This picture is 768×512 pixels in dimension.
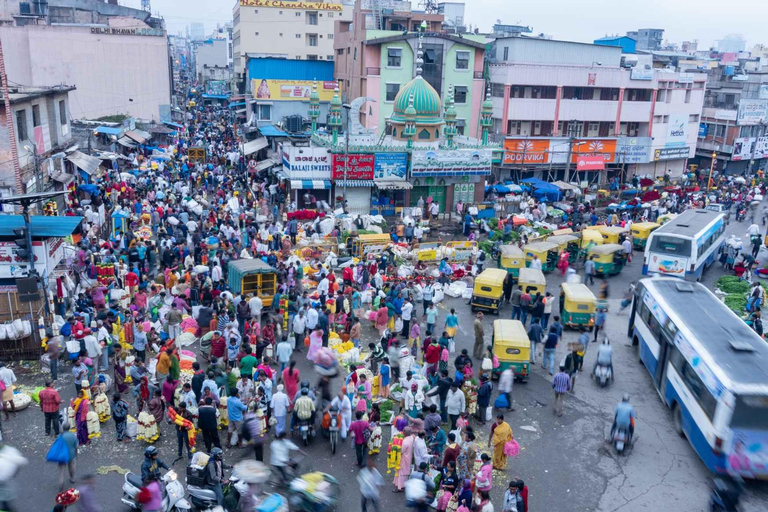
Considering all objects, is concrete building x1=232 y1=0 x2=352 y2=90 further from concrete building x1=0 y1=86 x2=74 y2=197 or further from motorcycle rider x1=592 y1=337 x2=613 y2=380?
motorcycle rider x1=592 y1=337 x2=613 y2=380

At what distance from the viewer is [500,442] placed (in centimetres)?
1232

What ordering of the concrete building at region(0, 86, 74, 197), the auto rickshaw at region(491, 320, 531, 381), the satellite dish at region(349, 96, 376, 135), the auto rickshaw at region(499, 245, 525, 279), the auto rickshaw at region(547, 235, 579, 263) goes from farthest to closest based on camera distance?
the satellite dish at region(349, 96, 376, 135), the auto rickshaw at region(547, 235, 579, 263), the concrete building at region(0, 86, 74, 197), the auto rickshaw at region(499, 245, 525, 279), the auto rickshaw at region(491, 320, 531, 381)

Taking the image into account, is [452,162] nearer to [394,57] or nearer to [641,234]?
[641,234]

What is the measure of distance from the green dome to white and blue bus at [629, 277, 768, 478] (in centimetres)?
2077

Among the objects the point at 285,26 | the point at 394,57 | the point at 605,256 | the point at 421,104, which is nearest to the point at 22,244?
the point at 605,256

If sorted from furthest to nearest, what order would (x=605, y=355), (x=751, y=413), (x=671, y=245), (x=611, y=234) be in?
(x=611, y=234) < (x=671, y=245) < (x=605, y=355) < (x=751, y=413)

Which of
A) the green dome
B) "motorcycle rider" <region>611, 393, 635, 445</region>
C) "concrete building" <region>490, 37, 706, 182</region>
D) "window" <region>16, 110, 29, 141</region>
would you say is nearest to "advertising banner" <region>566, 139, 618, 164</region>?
"concrete building" <region>490, 37, 706, 182</region>

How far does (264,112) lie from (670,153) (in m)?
32.0

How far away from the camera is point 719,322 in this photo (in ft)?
47.0

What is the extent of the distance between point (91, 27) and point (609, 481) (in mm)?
50228

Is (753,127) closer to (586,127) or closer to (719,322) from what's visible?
(586,127)

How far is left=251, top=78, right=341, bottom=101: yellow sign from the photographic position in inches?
1879

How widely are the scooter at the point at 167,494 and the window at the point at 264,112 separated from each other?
40472 millimetres

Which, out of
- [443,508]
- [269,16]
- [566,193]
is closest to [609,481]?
[443,508]
